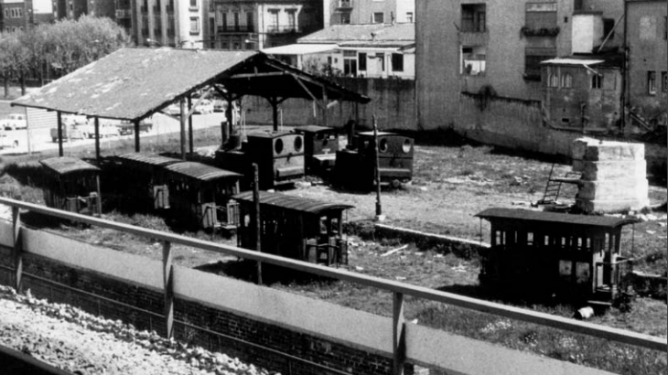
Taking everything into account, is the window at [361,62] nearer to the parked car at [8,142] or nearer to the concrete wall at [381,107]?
the concrete wall at [381,107]

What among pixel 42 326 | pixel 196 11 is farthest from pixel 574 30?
pixel 196 11

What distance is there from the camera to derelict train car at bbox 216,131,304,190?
3114 centimetres

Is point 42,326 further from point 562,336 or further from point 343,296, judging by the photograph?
point 343,296

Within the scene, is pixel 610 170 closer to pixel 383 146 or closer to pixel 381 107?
pixel 383 146

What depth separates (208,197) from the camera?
25.6 meters

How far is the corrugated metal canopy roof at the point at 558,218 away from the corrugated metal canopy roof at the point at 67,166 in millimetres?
12760

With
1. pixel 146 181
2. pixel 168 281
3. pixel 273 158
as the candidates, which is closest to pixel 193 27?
pixel 273 158

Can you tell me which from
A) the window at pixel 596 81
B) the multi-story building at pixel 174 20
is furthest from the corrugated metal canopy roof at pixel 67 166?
the multi-story building at pixel 174 20

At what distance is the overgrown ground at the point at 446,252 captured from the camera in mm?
14453

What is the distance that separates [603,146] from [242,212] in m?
10.8

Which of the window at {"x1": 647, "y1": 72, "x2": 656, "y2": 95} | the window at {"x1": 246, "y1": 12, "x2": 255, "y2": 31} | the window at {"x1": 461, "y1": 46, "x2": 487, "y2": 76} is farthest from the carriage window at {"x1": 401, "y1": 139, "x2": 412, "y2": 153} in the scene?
the window at {"x1": 246, "y1": 12, "x2": 255, "y2": 31}

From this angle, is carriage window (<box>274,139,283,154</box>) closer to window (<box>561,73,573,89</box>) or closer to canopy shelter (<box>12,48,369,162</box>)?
canopy shelter (<box>12,48,369,162</box>)

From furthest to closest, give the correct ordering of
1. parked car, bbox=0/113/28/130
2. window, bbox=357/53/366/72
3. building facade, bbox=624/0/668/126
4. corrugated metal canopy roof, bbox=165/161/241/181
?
window, bbox=357/53/366/72, parked car, bbox=0/113/28/130, building facade, bbox=624/0/668/126, corrugated metal canopy roof, bbox=165/161/241/181

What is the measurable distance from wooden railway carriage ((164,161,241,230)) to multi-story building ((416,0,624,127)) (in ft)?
77.3
